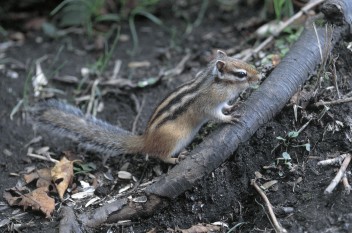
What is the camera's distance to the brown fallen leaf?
390cm

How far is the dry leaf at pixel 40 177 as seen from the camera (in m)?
4.21

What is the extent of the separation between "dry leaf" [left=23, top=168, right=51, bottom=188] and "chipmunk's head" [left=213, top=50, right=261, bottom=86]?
1.57m

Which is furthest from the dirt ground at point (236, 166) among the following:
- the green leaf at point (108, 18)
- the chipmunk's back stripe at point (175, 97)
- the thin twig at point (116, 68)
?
the green leaf at point (108, 18)

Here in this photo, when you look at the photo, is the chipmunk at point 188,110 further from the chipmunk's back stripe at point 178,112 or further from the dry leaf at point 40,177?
the dry leaf at point 40,177

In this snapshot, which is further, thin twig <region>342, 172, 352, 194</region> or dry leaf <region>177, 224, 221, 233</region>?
dry leaf <region>177, 224, 221, 233</region>

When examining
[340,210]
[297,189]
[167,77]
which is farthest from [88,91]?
[340,210]

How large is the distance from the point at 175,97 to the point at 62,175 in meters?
1.10

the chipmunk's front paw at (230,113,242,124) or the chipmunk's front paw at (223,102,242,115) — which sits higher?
the chipmunk's front paw at (230,113,242,124)

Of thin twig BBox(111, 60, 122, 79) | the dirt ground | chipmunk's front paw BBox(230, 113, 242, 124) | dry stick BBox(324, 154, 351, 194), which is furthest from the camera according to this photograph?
thin twig BBox(111, 60, 122, 79)

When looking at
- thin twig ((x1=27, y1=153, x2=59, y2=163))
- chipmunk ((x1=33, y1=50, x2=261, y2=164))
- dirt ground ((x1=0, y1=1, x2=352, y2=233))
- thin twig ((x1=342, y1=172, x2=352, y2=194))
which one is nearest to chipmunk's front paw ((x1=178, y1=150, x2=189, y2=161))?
chipmunk ((x1=33, y1=50, x2=261, y2=164))

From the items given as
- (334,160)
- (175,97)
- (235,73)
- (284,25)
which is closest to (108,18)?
(284,25)

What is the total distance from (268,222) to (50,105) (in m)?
2.12

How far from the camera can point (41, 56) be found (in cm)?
611

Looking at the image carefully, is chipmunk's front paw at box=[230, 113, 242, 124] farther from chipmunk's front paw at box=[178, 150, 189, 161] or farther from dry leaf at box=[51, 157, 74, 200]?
dry leaf at box=[51, 157, 74, 200]
